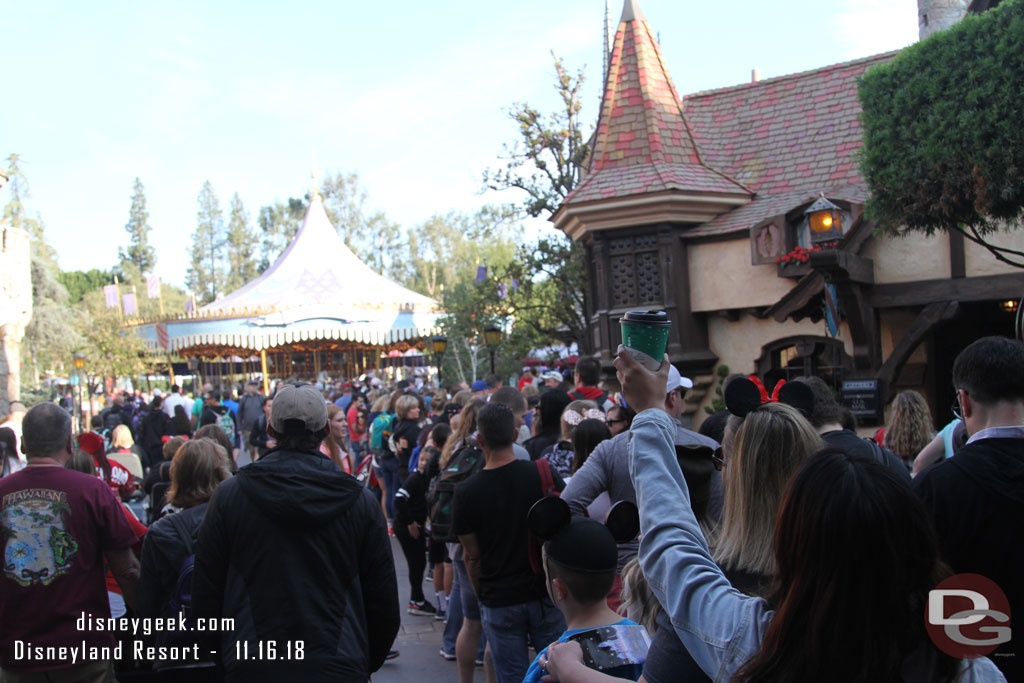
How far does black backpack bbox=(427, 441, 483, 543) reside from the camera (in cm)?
529

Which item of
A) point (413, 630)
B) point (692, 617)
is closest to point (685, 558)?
point (692, 617)

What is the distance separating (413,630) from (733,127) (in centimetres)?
1059

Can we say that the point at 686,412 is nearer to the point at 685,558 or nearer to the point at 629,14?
the point at 629,14

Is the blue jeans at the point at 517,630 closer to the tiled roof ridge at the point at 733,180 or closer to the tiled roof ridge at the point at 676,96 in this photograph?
the tiled roof ridge at the point at 733,180

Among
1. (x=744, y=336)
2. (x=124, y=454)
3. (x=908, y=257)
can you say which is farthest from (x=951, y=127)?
(x=124, y=454)

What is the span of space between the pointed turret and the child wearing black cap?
1008 centimetres

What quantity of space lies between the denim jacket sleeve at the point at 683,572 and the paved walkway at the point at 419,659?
3.77 m

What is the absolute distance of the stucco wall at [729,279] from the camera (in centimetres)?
1162

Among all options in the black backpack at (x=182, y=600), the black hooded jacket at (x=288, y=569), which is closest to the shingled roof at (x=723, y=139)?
the black backpack at (x=182, y=600)

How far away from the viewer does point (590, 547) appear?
7.91 feet

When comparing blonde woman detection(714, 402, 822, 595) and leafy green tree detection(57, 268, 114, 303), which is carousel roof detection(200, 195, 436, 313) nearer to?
blonde woman detection(714, 402, 822, 595)

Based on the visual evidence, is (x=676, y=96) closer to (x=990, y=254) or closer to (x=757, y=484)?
(x=990, y=254)

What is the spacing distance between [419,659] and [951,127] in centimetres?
683

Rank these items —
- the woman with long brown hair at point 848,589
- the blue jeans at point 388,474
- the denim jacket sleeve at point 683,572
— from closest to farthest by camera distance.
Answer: the woman with long brown hair at point 848,589
the denim jacket sleeve at point 683,572
the blue jeans at point 388,474
